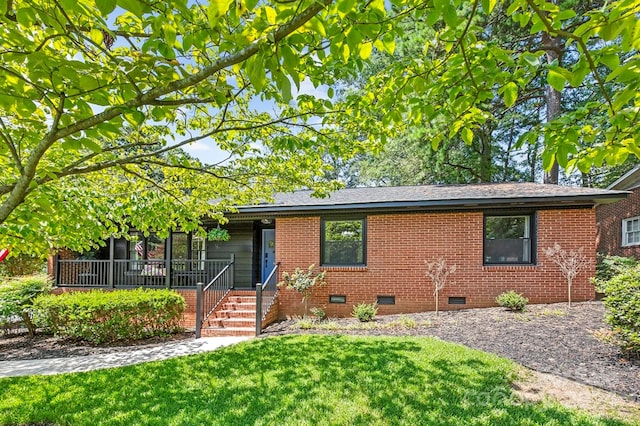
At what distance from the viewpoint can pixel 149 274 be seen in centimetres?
1255

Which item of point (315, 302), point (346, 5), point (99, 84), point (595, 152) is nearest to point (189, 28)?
point (99, 84)

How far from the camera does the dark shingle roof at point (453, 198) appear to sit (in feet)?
29.5

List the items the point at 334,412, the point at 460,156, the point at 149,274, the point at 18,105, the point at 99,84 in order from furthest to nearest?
the point at 460,156 → the point at 149,274 → the point at 334,412 → the point at 18,105 → the point at 99,84

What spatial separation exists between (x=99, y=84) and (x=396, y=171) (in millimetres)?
19918

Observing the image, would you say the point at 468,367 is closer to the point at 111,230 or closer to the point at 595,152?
the point at 595,152

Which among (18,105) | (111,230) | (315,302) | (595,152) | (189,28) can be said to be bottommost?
(315,302)

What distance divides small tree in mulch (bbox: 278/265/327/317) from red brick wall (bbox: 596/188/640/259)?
38.5 feet

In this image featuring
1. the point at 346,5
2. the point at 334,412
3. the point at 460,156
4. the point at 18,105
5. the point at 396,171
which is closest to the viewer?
the point at 346,5

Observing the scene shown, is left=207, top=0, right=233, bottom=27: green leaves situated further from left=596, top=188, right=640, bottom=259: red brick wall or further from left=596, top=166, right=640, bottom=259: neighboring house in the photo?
left=596, top=188, right=640, bottom=259: red brick wall

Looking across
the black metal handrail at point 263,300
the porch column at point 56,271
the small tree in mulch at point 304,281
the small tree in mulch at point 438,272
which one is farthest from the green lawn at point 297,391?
the porch column at point 56,271

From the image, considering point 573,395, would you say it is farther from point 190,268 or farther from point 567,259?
point 190,268

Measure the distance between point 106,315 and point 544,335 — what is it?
9.36m

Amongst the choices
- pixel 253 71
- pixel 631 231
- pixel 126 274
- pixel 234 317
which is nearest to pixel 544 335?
pixel 234 317

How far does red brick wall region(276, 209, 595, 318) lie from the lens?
926cm
